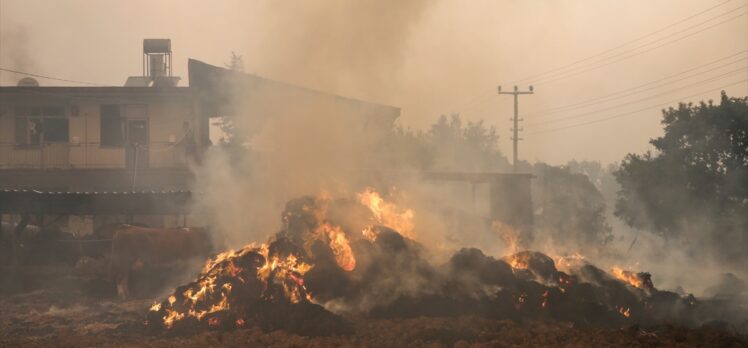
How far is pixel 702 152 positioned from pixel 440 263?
21.8 metres

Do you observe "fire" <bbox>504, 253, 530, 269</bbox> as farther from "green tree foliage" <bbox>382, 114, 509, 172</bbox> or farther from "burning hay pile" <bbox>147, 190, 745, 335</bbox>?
"green tree foliage" <bbox>382, 114, 509, 172</bbox>

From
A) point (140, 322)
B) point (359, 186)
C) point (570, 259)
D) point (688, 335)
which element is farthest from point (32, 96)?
point (688, 335)

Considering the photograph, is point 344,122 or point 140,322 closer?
point 140,322

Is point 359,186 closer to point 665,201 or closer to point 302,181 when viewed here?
point 302,181

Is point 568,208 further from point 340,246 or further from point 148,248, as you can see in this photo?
point 148,248

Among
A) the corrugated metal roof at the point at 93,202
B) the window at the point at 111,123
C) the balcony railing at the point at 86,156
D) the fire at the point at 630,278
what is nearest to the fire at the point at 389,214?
the fire at the point at 630,278

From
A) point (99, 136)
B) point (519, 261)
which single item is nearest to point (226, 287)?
point (519, 261)

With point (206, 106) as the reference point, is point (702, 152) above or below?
below

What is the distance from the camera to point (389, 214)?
75.3ft

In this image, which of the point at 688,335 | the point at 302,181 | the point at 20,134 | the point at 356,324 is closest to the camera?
the point at 688,335

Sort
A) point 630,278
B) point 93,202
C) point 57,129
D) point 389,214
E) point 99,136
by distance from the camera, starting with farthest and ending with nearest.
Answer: point 57,129 < point 99,136 < point 93,202 < point 389,214 < point 630,278

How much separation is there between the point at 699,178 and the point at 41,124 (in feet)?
108

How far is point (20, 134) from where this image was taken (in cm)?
3441

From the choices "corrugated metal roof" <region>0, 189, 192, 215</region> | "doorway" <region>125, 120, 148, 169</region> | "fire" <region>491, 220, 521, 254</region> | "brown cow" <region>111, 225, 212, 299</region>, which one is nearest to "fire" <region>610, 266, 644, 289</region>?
"fire" <region>491, 220, 521, 254</region>
